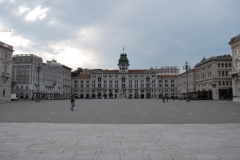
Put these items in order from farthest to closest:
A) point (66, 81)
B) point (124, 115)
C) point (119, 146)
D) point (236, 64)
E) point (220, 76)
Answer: point (66, 81), point (220, 76), point (236, 64), point (124, 115), point (119, 146)

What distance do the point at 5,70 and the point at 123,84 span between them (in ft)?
307

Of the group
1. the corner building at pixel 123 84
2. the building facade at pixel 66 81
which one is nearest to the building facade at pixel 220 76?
the corner building at pixel 123 84

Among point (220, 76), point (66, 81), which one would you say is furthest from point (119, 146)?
point (66, 81)

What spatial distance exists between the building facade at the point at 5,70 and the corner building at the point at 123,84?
85307 mm

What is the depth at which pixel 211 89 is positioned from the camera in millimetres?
79625

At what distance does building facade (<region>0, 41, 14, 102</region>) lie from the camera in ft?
192

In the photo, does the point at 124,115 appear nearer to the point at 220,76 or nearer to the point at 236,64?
the point at 236,64

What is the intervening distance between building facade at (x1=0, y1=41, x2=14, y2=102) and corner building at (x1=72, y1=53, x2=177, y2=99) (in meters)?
85.3

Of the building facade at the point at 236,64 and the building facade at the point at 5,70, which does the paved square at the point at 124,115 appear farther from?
the building facade at the point at 5,70

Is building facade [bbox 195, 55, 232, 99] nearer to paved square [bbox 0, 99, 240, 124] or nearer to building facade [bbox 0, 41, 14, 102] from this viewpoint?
paved square [bbox 0, 99, 240, 124]

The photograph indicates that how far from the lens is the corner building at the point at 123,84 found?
145 meters

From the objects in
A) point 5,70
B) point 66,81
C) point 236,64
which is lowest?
point 5,70

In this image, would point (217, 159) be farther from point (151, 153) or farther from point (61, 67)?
point (61, 67)

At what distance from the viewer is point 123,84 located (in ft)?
484
